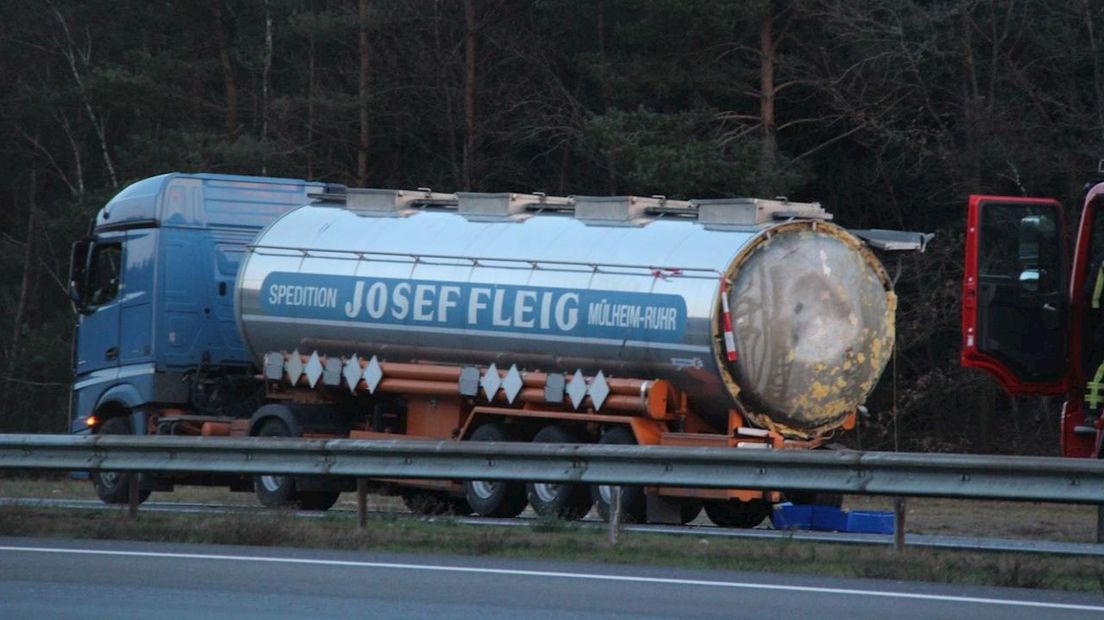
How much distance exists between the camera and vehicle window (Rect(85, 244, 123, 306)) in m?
21.8

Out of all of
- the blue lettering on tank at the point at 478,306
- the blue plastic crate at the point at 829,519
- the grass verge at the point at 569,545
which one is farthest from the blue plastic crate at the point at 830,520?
the grass verge at the point at 569,545

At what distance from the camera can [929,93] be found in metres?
32.1

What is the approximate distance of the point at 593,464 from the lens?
14.9 meters

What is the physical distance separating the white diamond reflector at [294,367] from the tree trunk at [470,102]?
57.1 feet

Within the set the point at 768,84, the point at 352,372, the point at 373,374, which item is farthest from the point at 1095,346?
the point at 768,84

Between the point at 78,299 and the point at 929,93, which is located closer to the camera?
the point at 78,299

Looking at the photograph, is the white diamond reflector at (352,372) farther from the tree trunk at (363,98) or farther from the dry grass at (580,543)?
the tree trunk at (363,98)

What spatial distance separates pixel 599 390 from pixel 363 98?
2154 centimetres

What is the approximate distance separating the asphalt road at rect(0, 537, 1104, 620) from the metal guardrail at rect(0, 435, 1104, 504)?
174cm

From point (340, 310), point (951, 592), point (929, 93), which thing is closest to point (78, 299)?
point (340, 310)

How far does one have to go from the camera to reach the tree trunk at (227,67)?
42.7 m

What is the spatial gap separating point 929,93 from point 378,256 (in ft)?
51.6

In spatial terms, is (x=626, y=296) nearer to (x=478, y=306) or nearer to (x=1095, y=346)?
(x=478, y=306)

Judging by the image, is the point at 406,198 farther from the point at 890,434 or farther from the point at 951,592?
the point at 890,434
